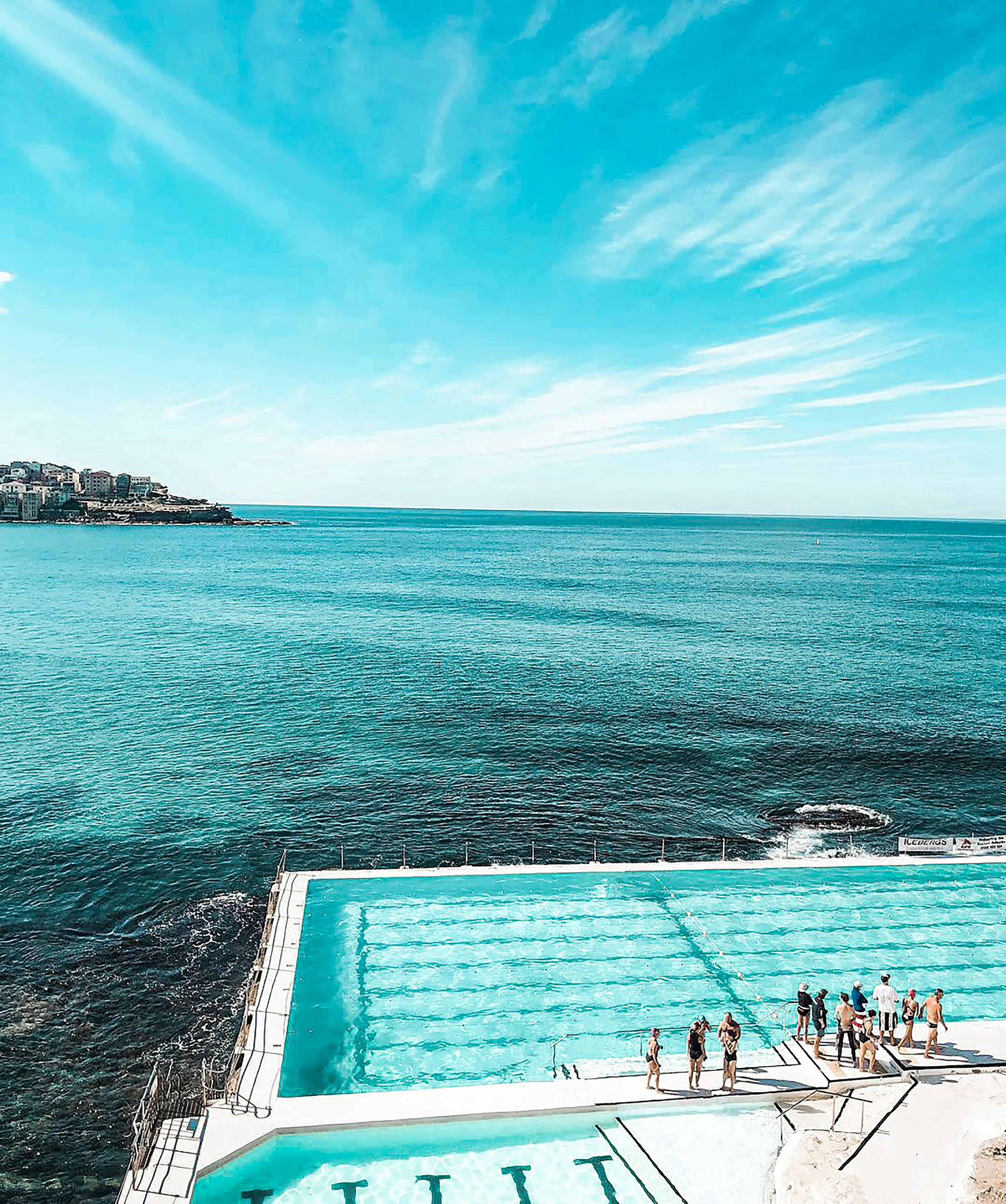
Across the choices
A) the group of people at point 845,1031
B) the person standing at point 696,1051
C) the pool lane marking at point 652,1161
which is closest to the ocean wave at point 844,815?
the group of people at point 845,1031

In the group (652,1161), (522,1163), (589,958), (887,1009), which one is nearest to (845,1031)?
(887,1009)

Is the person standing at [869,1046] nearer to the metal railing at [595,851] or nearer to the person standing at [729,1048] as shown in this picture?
the person standing at [729,1048]

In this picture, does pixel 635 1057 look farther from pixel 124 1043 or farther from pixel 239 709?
pixel 239 709

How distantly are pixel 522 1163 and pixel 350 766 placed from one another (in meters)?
30.1

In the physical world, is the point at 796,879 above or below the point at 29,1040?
above

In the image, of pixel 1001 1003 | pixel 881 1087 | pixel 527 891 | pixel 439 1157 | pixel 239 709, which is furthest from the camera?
pixel 239 709

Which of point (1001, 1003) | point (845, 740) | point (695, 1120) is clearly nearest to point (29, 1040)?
point (695, 1120)

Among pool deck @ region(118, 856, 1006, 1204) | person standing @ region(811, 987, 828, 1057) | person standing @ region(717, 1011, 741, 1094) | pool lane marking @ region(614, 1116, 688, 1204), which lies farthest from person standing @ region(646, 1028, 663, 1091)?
person standing @ region(811, 987, 828, 1057)

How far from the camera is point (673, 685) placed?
62.7 m

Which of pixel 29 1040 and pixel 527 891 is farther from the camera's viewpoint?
pixel 527 891

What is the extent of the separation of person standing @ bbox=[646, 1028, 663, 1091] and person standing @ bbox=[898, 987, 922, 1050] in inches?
242

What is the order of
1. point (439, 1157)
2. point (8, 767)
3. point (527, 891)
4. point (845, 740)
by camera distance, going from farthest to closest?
point (845, 740) → point (8, 767) → point (527, 891) → point (439, 1157)

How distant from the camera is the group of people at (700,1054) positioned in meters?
17.9

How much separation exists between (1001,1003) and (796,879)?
26.3 ft
